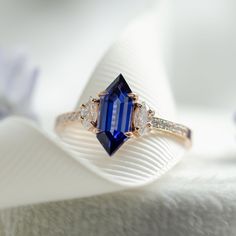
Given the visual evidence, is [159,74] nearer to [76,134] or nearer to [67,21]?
[76,134]

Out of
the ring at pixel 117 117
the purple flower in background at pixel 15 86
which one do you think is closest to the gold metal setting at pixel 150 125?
the ring at pixel 117 117

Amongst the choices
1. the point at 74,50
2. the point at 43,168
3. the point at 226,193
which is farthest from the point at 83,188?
the point at 74,50

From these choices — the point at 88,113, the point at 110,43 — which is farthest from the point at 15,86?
the point at 88,113

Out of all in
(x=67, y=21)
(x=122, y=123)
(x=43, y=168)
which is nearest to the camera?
(x=43, y=168)

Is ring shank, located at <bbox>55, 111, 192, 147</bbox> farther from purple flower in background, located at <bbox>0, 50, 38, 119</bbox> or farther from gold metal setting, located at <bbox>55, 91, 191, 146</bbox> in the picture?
purple flower in background, located at <bbox>0, 50, 38, 119</bbox>

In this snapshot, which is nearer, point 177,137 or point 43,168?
point 43,168
